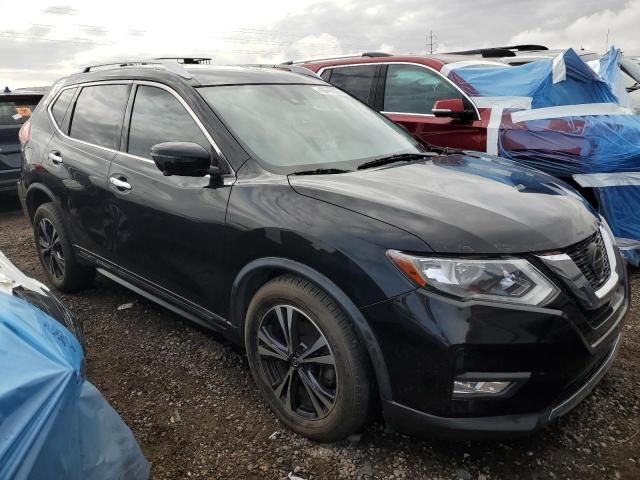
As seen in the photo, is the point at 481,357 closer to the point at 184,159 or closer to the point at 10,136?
the point at 184,159

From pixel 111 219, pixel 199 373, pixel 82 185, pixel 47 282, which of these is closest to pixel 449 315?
pixel 199 373

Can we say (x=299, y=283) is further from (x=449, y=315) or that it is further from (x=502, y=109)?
(x=502, y=109)

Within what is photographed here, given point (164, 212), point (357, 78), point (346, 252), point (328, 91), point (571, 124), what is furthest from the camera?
point (357, 78)

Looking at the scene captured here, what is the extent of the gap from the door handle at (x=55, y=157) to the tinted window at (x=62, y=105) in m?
0.25

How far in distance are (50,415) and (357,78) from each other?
5424 millimetres

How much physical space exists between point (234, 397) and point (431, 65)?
4085 millimetres

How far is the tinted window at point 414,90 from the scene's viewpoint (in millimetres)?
5469

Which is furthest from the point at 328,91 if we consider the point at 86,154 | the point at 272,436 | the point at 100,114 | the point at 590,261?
the point at 272,436

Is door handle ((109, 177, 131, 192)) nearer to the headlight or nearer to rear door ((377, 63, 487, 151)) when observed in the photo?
the headlight

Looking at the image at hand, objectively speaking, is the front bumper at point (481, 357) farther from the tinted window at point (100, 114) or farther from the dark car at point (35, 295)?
the tinted window at point (100, 114)

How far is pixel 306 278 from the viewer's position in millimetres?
2299

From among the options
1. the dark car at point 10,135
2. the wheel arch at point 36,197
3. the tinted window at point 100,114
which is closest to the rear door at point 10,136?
the dark car at point 10,135

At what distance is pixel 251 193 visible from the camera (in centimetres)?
254

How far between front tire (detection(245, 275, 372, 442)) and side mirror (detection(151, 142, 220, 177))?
68cm
